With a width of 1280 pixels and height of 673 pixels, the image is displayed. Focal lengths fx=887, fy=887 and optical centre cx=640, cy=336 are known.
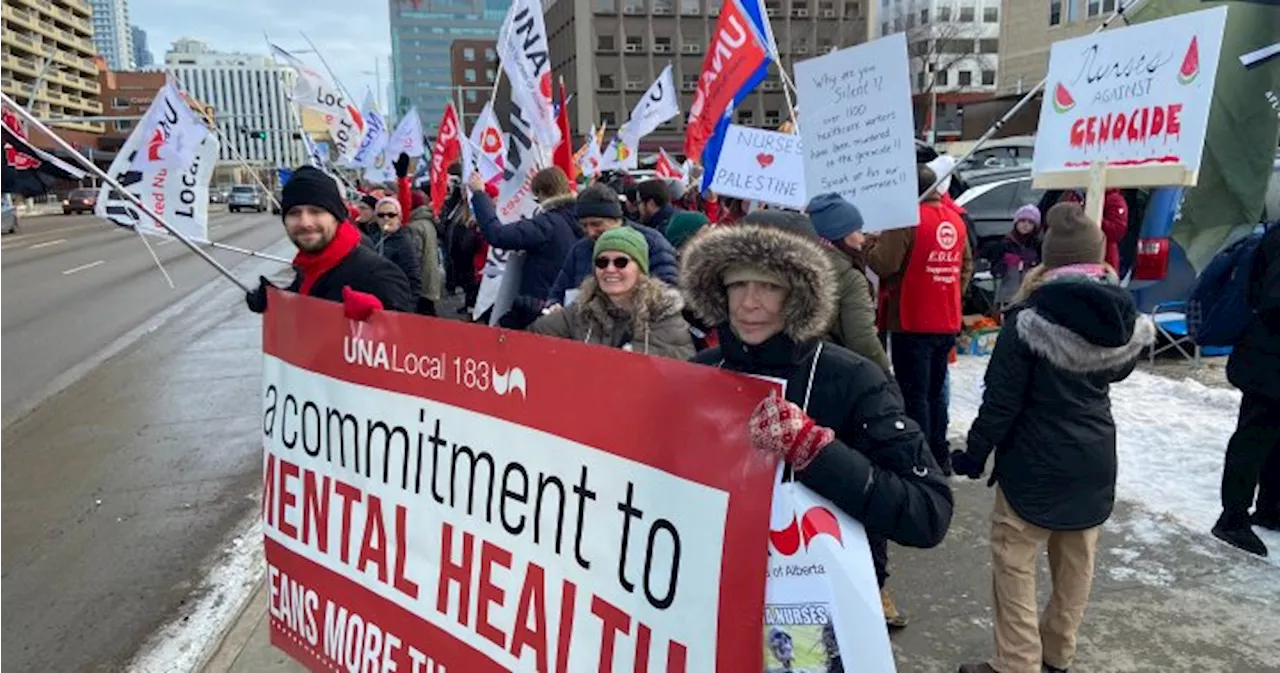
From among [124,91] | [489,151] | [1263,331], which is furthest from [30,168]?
[124,91]

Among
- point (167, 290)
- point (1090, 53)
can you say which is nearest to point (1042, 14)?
point (167, 290)

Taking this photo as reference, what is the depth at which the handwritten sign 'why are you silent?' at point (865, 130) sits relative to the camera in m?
4.06

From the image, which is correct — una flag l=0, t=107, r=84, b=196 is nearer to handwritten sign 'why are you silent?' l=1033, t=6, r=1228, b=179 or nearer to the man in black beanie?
the man in black beanie

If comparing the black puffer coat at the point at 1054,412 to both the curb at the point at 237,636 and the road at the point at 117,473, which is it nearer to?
the curb at the point at 237,636

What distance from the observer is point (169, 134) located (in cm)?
503

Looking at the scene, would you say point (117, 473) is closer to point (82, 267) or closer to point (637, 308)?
point (637, 308)

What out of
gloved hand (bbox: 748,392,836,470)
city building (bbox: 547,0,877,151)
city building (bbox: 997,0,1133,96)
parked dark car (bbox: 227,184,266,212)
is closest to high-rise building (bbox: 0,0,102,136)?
parked dark car (bbox: 227,184,266,212)

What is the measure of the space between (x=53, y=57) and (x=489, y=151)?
99663 mm

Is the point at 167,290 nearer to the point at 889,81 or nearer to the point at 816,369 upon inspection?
the point at 889,81

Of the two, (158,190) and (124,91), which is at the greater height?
(124,91)

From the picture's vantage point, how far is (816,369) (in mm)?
2090

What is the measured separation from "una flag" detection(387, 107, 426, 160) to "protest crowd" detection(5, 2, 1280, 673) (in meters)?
6.00

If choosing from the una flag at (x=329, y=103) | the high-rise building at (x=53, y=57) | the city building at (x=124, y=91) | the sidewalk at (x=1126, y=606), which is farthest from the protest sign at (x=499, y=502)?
the city building at (x=124, y=91)

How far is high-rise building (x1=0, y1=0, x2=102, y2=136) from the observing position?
3558 inches
